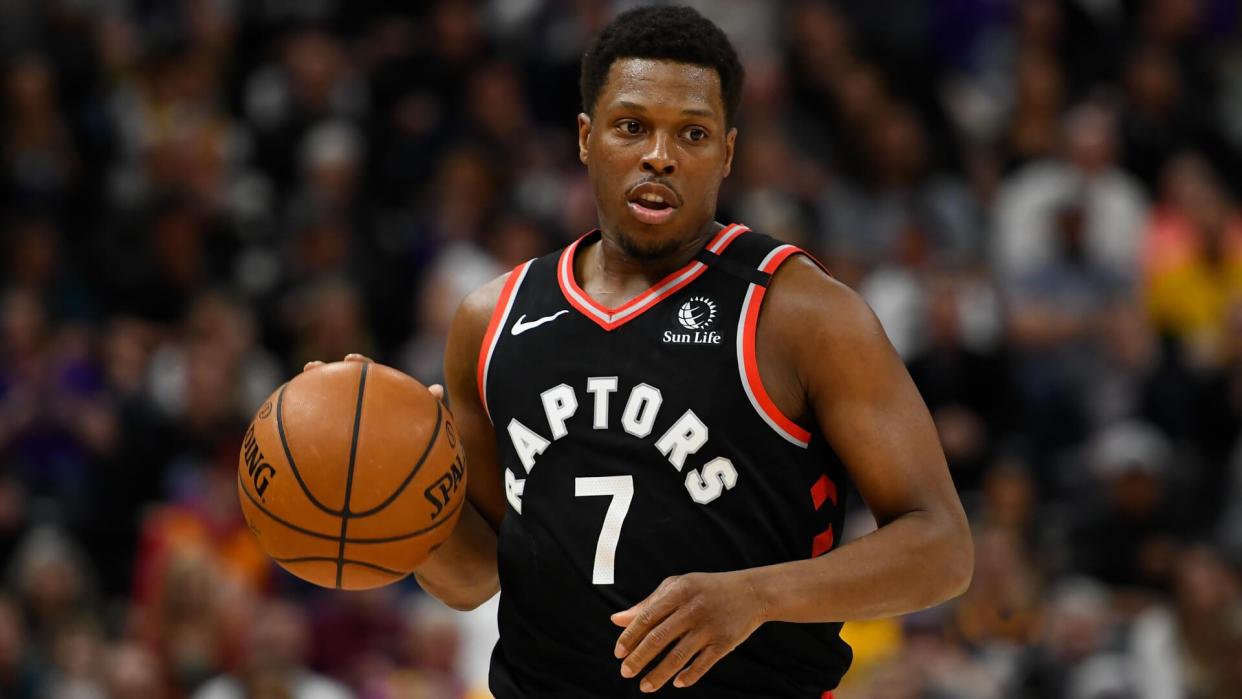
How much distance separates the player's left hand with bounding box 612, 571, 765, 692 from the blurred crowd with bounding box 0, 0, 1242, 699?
4953 mm

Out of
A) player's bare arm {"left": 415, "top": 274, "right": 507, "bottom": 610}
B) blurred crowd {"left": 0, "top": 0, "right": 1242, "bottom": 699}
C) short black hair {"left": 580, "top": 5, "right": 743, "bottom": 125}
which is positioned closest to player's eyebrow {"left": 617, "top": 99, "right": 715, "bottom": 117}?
short black hair {"left": 580, "top": 5, "right": 743, "bottom": 125}

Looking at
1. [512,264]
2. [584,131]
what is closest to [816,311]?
[584,131]

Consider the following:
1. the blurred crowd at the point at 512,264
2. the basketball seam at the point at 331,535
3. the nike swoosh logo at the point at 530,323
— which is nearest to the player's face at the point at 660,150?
the nike swoosh logo at the point at 530,323

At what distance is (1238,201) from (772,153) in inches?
131

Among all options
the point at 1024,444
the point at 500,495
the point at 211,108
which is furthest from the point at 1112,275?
the point at 500,495

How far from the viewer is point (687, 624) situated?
11.1 ft

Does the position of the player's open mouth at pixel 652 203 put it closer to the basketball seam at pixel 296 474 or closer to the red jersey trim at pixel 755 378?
the red jersey trim at pixel 755 378

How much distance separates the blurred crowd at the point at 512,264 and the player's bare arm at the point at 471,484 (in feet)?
13.5

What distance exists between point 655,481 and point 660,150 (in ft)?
2.38

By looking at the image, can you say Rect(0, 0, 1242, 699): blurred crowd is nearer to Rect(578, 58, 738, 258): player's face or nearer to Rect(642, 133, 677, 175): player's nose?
Rect(578, 58, 738, 258): player's face

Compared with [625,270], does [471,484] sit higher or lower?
lower

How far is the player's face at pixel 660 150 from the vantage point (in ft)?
12.8

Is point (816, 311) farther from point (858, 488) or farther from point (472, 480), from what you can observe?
point (472, 480)

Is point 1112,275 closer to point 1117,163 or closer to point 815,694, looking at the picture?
point 1117,163
